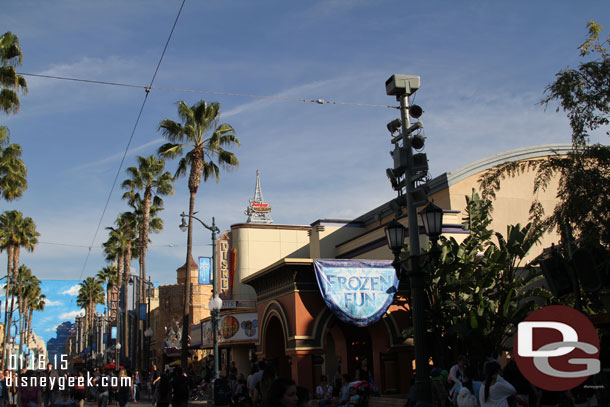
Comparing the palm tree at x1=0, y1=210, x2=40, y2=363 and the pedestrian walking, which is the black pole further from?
the palm tree at x1=0, y1=210, x2=40, y2=363

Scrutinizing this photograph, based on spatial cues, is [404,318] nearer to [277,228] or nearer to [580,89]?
[580,89]

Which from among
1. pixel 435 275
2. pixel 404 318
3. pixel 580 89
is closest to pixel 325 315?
pixel 404 318

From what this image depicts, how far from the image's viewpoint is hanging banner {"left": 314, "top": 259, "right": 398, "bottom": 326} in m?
22.2

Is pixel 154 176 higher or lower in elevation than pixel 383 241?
higher

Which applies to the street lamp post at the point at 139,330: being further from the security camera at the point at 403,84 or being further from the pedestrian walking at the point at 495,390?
the pedestrian walking at the point at 495,390

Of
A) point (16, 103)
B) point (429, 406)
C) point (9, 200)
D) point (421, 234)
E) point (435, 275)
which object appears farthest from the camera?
point (9, 200)

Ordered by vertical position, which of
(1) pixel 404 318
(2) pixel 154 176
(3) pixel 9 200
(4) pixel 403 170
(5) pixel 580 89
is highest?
(2) pixel 154 176

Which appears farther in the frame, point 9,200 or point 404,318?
point 9,200

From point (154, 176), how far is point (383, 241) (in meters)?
22.5

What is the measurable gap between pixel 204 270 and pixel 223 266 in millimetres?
2709

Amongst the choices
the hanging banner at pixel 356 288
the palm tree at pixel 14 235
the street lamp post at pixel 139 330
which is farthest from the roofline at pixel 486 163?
the palm tree at pixel 14 235

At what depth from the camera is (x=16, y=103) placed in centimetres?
2344

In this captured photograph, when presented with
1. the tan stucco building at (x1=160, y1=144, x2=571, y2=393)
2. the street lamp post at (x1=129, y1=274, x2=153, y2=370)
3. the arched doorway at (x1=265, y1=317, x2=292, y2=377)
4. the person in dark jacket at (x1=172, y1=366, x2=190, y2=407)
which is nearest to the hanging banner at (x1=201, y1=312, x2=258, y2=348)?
the tan stucco building at (x1=160, y1=144, x2=571, y2=393)
